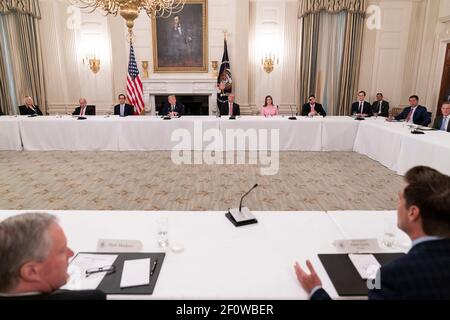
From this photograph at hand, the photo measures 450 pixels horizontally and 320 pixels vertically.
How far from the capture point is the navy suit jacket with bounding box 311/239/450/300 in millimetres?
1146

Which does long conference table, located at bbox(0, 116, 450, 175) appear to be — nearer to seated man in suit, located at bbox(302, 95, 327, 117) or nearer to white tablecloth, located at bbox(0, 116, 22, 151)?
white tablecloth, located at bbox(0, 116, 22, 151)

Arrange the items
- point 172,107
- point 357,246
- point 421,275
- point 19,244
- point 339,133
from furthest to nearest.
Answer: point 172,107, point 339,133, point 357,246, point 421,275, point 19,244

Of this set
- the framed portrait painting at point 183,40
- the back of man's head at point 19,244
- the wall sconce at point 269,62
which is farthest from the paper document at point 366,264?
the framed portrait painting at point 183,40

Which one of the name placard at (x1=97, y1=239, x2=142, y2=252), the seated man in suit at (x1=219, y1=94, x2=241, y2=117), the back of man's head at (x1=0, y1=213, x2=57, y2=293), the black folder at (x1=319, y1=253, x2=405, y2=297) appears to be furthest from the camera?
the seated man in suit at (x1=219, y1=94, x2=241, y2=117)

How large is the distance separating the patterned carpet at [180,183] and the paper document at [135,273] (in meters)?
2.49

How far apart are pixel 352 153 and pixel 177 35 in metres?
5.31

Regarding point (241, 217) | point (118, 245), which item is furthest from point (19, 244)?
point (241, 217)

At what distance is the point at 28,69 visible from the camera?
8.87 m

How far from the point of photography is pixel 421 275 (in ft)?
3.80

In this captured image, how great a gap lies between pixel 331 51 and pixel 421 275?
8662 mm

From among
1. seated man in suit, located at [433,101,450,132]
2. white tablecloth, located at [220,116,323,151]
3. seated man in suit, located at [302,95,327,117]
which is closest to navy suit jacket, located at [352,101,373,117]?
seated man in suit, located at [302,95,327,117]

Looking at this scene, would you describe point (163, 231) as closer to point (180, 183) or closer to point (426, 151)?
point (180, 183)

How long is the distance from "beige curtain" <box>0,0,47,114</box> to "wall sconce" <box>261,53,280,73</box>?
5980 mm
